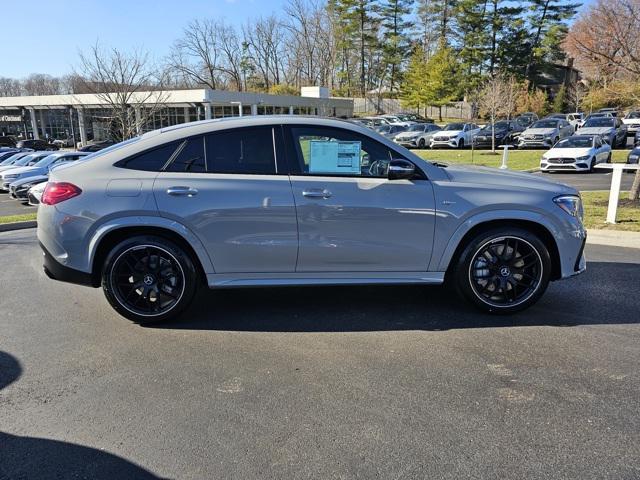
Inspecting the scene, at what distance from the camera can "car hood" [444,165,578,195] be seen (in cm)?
432

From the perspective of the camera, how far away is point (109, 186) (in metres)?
4.06

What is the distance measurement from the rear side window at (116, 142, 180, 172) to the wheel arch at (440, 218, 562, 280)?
8.47 feet

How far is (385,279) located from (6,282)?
179 inches

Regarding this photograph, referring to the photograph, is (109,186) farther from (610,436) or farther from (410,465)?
(610,436)

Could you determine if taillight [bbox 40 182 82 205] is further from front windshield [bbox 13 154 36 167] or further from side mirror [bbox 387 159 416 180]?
front windshield [bbox 13 154 36 167]

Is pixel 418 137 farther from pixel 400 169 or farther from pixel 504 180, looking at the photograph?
pixel 400 169

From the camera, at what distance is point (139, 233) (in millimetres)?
4176

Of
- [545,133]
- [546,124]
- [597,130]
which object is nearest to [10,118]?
[546,124]

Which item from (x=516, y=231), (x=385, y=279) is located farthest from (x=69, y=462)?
(x=516, y=231)

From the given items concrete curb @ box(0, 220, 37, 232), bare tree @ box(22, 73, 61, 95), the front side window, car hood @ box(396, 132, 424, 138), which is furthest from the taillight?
bare tree @ box(22, 73, 61, 95)

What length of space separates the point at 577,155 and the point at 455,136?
37.9 feet

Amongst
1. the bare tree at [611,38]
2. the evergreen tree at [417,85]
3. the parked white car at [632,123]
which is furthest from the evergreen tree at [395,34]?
the bare tree at [611,38]

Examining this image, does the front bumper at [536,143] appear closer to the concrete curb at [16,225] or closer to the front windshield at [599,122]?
the front windshield at [599,122]

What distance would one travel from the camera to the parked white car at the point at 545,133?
1024 inches
